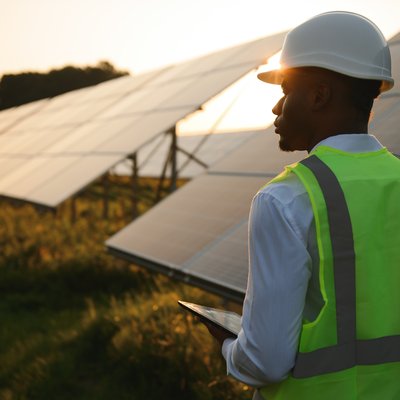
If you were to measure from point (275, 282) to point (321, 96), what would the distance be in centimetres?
53

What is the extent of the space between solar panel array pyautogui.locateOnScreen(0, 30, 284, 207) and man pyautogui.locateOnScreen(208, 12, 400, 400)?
270 inches

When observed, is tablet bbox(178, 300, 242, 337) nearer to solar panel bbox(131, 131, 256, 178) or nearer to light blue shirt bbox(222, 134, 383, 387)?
light blue shirt bbox(222, 134, 383, 387)

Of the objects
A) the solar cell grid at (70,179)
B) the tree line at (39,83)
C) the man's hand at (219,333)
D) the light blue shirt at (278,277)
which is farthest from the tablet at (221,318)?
the tree line at (39,83)

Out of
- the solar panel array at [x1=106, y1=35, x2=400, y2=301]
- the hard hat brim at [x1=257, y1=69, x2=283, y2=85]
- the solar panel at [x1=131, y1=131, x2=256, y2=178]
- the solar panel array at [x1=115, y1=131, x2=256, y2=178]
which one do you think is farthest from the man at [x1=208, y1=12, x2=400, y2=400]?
the solar panel at [x1=131, y1=131, x2=256, y2=178]

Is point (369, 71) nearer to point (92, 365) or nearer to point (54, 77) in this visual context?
point (92, 365)

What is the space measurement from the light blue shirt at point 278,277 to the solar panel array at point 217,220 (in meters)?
2.14

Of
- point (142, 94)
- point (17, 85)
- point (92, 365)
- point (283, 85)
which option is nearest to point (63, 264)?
point (92, 365)

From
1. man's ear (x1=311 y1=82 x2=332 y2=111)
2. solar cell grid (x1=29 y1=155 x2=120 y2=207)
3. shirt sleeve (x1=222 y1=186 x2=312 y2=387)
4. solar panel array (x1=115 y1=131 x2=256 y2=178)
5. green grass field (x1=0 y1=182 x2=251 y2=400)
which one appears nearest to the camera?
shirt sleeve (x1=222 y1=186 x2=312 y2=387)

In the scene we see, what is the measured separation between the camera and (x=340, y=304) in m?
1.64

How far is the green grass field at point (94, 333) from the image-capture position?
4688mm

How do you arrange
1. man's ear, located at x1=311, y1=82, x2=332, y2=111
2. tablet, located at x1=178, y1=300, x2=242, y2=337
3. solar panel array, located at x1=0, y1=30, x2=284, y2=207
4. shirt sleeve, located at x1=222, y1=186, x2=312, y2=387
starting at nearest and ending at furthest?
shirt sleeve, located at x1=222, y1=186, x2=312, y2=387 → man's ear, located at x1=311, y1=82, x2=332, y2=111 → tablet, located at x1=178, y1=300, x2=242, y2=337 → solar panel array, located at x1=0, y1=30, x2=284, y2=207

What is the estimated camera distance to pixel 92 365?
17.8ft

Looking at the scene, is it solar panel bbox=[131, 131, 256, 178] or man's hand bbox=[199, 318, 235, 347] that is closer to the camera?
man's hand bbox=[199, 318, 235, 347]

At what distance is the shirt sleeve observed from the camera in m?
1.58
